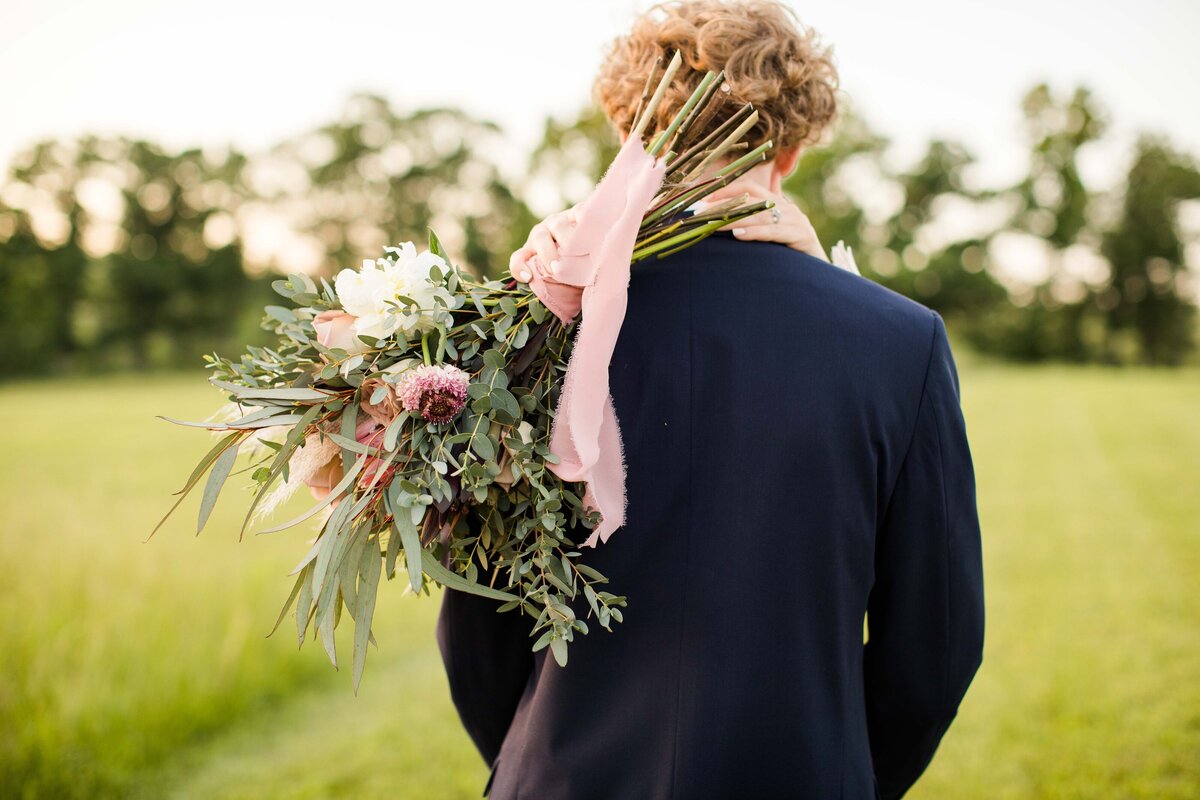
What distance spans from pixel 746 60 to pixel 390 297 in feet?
2.75

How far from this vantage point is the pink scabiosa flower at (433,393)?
1295mm

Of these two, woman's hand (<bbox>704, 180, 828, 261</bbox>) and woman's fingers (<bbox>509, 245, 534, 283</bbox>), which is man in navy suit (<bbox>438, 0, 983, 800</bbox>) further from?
Answer: woman's fingers (<bbox>509, 245, 534, 283</bbox>)

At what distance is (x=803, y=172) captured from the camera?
134 feet

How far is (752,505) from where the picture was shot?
57.7 inches

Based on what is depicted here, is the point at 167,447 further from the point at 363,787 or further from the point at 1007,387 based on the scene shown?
the point at 1007,387

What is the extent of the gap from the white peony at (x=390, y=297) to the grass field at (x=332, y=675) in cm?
335

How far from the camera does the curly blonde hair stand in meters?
1.59

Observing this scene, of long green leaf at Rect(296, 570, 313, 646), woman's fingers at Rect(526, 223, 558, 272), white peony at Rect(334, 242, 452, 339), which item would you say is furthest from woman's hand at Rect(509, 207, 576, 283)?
long green leaf at Rect(296, 570, 313, 646)

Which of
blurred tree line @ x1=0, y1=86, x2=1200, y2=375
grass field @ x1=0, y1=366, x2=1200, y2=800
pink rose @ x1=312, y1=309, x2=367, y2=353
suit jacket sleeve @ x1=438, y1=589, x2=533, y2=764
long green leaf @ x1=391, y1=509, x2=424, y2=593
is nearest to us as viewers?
long green leaf @ x1=391, y1=509, x2=424, y2=593

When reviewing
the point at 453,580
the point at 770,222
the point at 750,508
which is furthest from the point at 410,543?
the point at 770,222

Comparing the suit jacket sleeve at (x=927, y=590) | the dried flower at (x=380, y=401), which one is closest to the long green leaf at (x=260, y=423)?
the dried flower at (x=380, y=401)

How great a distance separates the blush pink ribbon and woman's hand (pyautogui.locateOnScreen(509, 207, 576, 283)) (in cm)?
2

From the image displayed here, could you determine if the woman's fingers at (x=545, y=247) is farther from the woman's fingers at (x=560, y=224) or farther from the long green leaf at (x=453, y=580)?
the long green leaf at (x=453, y=580)

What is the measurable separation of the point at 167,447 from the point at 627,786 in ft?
55.1
